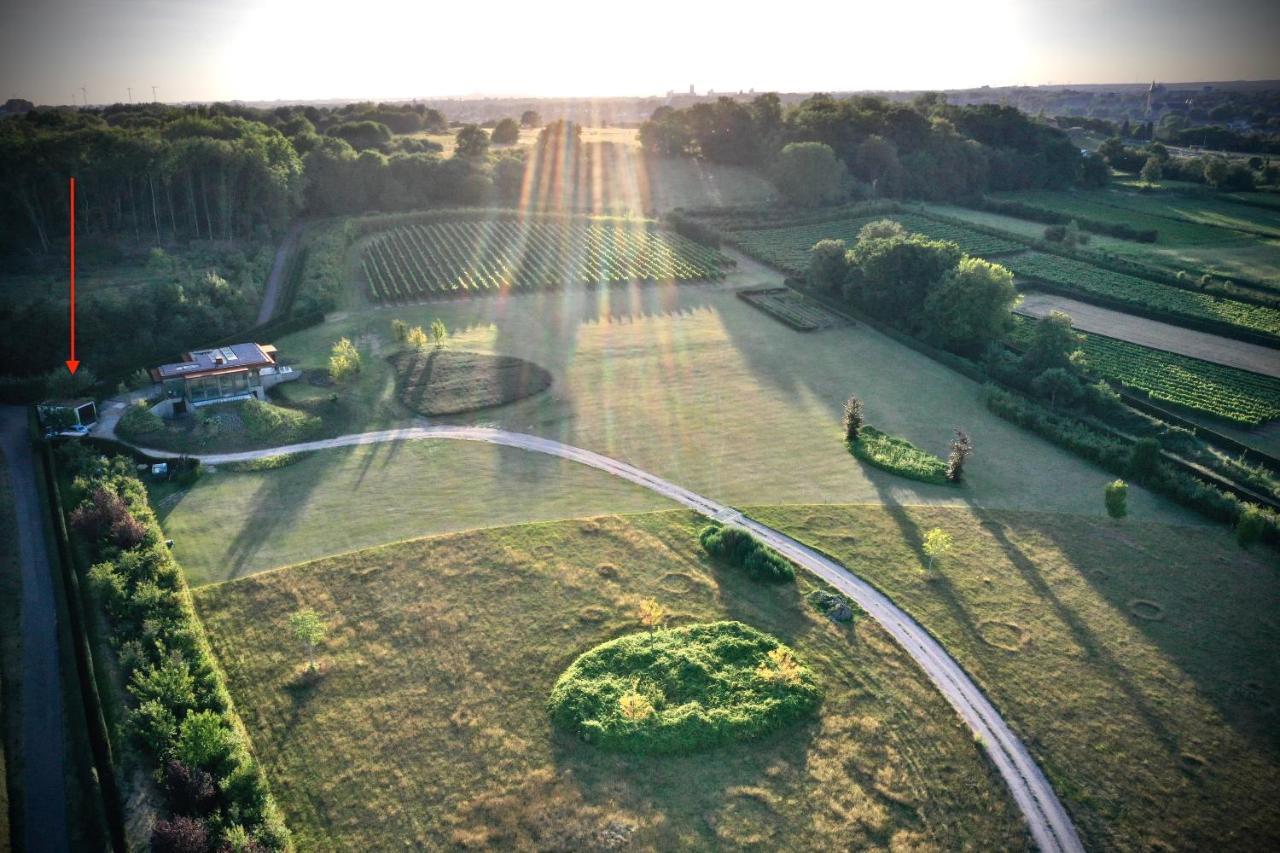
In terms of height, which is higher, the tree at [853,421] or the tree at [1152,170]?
the tree at [1152,170]

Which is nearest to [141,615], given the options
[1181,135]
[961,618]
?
[961,618]

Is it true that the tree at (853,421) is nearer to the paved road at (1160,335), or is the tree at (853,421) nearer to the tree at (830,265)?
the tree at (830,265)

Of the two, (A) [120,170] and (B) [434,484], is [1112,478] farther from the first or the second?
(A) [120,170]

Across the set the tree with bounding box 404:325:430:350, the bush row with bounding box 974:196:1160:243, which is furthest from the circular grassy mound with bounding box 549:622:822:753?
the bush row with bounding box 974:196:1160:243

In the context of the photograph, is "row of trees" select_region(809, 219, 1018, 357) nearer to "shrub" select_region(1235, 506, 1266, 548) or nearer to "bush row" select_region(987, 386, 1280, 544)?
"bush row" select_region(987, 386, 1280, 544)

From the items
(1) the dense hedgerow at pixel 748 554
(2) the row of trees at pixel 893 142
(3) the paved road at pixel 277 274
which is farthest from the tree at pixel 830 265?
(3) the paved road at pixel 277 274

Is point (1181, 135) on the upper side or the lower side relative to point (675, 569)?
upper
